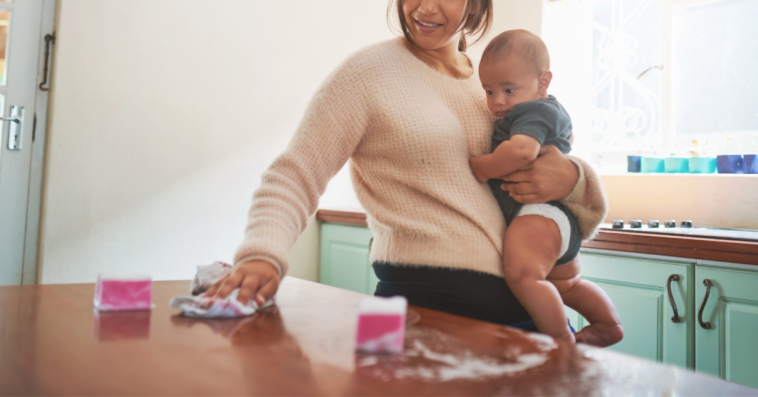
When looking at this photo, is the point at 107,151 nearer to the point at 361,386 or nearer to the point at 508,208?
the point at 508,208

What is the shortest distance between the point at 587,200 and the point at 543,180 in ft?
0.34

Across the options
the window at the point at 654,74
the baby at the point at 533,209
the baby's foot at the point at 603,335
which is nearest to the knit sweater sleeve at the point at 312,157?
the baby at the point at 533,209

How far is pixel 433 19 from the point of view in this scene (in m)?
1.07

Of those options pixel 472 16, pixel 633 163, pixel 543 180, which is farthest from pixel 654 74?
pixel 543 180

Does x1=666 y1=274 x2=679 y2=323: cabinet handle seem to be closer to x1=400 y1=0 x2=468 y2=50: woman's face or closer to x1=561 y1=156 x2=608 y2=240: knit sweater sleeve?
x1=561 y1=156 x2=608 y2=240: knit sweater sleeve

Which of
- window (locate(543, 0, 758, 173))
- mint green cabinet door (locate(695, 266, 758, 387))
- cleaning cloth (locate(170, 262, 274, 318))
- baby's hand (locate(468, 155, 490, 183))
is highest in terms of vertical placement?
window (locate(543, 0, 758, 173))

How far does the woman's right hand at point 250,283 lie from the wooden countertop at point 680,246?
1362mm

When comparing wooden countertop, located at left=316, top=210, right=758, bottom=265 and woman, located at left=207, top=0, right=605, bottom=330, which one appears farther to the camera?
wooden countertop, located at left=316, top=210, right=758, bottom=265

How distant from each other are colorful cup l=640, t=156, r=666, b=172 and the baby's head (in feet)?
5.04

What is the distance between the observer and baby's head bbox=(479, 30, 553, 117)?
1.11 meters

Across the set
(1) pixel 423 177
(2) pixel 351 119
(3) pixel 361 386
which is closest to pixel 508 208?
(1) pixel 423 177

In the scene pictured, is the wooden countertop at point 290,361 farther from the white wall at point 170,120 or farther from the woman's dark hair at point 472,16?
the white wall at point 170,120

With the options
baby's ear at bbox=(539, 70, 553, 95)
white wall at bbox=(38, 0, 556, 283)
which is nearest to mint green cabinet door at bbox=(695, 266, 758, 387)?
baby's ear at bbox=(539, 70, 553, 95)

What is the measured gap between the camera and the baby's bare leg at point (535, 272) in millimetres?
920
